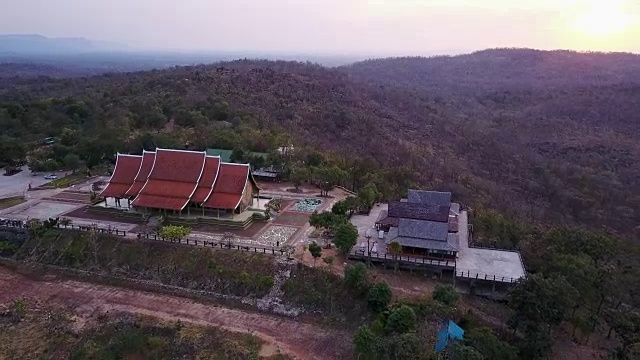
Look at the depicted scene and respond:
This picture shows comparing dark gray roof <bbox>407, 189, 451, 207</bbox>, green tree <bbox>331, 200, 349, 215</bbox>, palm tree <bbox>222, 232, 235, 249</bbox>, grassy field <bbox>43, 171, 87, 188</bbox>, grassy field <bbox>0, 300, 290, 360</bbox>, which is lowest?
grassy field <bbox>0, 300, 290, 360</bbox>

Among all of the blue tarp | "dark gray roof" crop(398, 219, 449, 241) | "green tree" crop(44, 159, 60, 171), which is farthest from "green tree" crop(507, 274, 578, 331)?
"green tree" crop(44, 159, 60, 171)

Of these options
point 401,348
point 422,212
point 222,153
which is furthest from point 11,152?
point 401,348

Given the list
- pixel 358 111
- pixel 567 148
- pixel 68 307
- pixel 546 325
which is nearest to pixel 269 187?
pixel 68 307

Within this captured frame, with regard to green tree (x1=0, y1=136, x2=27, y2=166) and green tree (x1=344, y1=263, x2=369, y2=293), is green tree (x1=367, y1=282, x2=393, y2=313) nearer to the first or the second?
green tree (x1=344, y1=263, x2=369, y2=293)

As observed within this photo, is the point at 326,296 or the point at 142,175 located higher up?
the point at 142,175

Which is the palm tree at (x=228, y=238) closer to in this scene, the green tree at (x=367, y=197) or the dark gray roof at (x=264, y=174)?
the green tree at (x=367, y=197)

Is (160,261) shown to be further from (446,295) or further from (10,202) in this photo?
(446,295)

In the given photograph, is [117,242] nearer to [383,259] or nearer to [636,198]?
[383,259]
